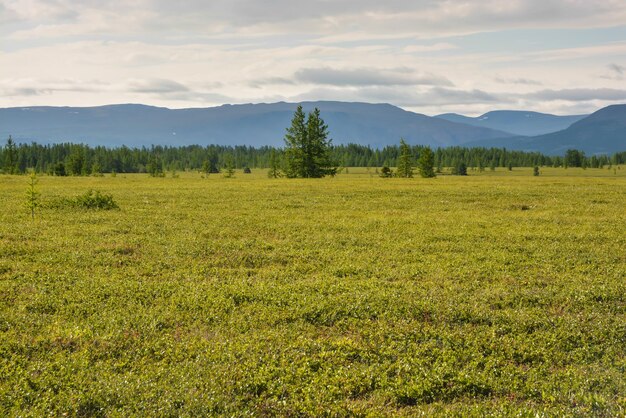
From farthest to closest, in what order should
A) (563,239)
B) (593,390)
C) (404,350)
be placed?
(563,239) < (404,350) < (593,390)

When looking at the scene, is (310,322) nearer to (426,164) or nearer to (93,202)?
(93,202)

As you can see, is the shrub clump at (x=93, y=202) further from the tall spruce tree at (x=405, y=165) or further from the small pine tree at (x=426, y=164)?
the small pine tree at (x=426, y=164)

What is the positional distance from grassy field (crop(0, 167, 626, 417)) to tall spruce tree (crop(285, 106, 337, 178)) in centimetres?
6922

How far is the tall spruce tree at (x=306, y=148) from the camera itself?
96.0 metres

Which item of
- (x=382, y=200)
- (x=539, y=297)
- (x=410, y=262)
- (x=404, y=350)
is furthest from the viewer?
(x=382, y=200)

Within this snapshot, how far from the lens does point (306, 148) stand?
9688 cm

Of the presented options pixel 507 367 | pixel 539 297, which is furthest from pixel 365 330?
pixel 539 297

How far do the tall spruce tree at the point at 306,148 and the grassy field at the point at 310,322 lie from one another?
227 feet

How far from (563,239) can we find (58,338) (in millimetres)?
21881

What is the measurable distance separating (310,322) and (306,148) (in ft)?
277

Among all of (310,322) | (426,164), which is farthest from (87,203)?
(426,164)

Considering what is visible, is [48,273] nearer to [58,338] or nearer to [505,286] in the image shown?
[58,338]

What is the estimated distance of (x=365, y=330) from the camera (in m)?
12.9

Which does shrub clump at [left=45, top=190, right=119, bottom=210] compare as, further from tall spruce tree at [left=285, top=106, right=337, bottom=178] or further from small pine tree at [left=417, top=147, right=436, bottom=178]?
small pine tree at [left=417, top=147, right=436, bottom=178]
